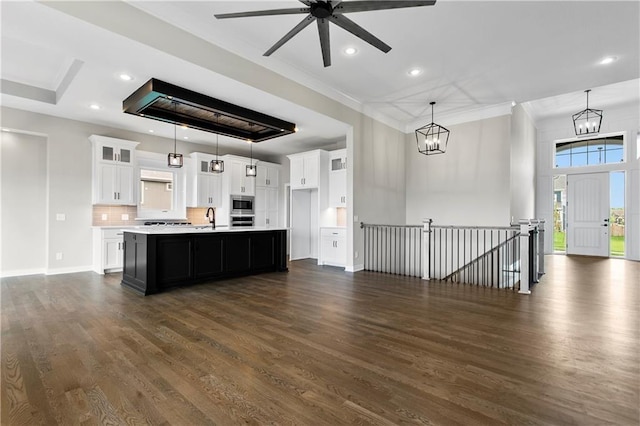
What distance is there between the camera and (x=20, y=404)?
6.44 feet

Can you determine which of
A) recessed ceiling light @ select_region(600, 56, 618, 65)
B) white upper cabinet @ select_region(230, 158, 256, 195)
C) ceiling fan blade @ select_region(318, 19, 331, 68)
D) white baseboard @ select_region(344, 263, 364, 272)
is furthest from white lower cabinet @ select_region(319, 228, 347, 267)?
recessed ceiling light @ select_region(600, 56, 618, 65)

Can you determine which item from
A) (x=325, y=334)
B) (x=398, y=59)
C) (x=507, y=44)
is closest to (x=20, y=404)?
(x=325, y=334)

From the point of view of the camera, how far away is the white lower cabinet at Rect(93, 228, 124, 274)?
642 centimetres

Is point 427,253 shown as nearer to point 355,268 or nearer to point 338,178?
point 355,268

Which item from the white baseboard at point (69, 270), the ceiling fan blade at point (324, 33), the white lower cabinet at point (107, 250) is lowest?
the white baseboard at point (69, 270)

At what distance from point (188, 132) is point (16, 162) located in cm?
328

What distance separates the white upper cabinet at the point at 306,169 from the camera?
774cm

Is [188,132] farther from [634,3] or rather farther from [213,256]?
[634,3]

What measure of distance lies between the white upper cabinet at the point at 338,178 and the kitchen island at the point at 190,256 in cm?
186

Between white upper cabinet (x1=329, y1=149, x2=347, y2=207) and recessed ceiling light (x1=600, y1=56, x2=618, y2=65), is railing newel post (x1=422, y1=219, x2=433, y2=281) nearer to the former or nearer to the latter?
white upper cabinet (x1=329, y1=149, x2=347, y2=207)

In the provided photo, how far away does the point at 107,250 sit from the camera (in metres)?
6.48

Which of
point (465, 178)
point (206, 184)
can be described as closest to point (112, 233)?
point (206, 184)

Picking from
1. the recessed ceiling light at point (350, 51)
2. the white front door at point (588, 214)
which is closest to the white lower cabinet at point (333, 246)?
the recessed ceiling light at point (350, 51)

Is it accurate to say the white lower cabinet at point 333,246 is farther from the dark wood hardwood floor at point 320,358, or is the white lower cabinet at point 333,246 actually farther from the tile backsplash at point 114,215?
the tile backsplash at point 114,215
